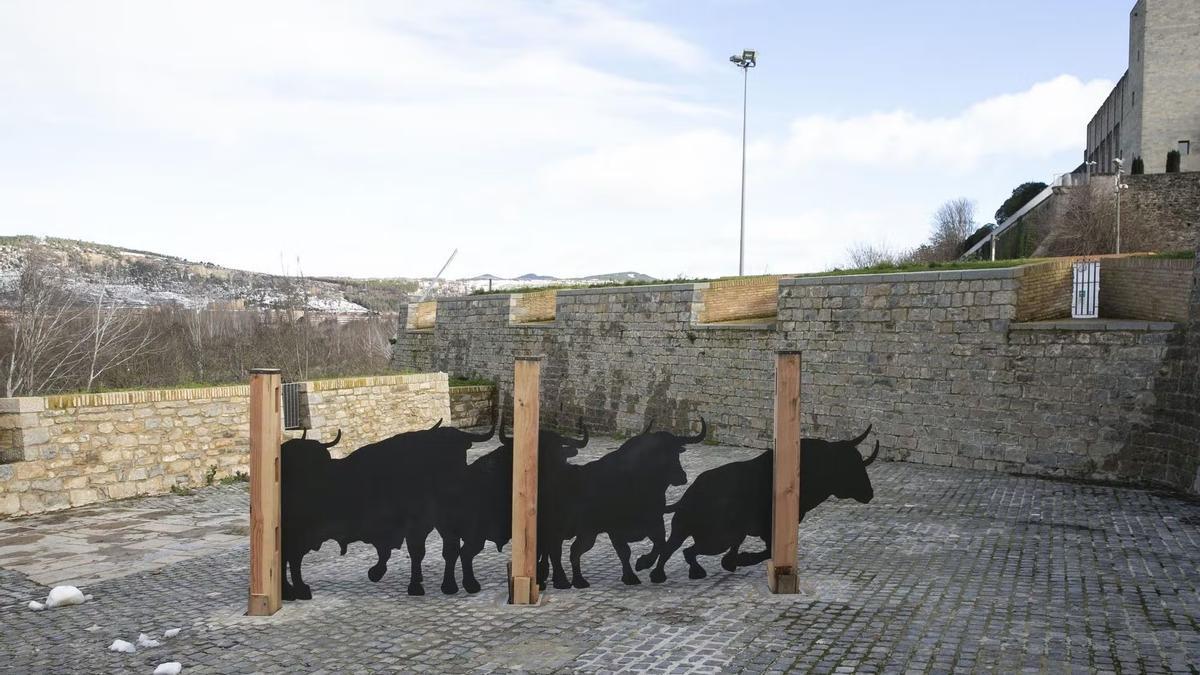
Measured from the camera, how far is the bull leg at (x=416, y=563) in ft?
19.6

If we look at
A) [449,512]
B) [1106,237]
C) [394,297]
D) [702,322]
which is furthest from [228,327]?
[449,512]

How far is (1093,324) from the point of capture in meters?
10.4

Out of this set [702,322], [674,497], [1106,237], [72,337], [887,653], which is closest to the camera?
[887,653]

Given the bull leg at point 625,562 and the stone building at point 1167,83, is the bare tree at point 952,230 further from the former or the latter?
the bull leg at point 625,562

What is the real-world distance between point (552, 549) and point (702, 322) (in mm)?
10436

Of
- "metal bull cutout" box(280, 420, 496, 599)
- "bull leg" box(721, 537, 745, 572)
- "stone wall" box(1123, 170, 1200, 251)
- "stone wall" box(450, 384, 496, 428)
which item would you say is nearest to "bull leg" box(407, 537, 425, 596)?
"metal bull cutout" box(280, 420, 496, 599)

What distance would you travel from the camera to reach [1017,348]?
11031 mm

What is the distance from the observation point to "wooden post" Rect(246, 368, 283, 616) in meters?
5.56

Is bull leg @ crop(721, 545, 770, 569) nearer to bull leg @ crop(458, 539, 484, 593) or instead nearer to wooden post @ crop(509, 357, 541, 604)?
wooden post @ crop(509, 357, 541, 604)

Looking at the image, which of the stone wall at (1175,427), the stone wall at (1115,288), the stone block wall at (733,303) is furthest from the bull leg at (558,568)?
the stone block wall at (733,303)

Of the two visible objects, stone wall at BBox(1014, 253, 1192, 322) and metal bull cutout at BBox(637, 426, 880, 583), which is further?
stone wall at BBox(1014, 253, 1192, 322)

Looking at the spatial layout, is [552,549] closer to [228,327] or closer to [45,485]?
[45,485]

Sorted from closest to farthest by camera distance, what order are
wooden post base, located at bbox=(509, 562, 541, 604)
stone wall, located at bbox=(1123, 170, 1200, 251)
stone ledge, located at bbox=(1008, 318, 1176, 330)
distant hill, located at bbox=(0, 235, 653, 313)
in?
wooden post base, located at bbox=(509, 562, 541, 604) < stone ledge, located at bbox=(1008, 318, 1176, 330) < stone wall, located at bbox=(1123, 170, 1200, 251) < distant hill, located at bbox=(0, 235, 653, 313)

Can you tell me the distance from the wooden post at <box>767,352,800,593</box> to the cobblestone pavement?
0.39 m
